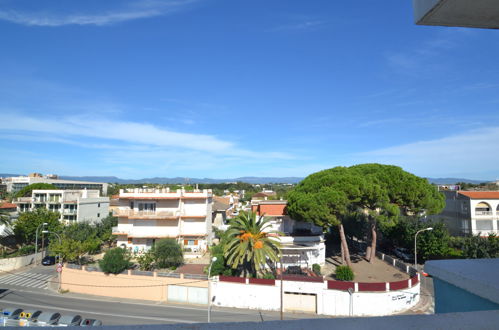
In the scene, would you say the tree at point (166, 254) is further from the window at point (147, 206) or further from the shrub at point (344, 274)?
the shrub at point (344, 274)

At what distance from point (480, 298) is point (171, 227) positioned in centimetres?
3717

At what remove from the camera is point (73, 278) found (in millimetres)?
29328

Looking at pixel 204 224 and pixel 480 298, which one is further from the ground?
pixel 480 298

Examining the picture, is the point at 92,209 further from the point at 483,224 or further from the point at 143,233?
the point at 483,224

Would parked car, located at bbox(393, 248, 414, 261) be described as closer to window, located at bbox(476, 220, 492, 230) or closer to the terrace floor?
the terrace floor

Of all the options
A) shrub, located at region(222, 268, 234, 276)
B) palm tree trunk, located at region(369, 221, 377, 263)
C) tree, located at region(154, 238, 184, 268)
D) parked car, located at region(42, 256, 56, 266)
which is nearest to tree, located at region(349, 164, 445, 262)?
palm tree trunk, located at region(369, 221, 377, 263)

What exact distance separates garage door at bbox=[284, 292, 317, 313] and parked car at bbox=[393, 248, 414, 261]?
17374 millimetres

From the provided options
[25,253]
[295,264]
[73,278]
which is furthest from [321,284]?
[25,253]

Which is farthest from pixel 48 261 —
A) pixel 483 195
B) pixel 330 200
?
pixel 483 195

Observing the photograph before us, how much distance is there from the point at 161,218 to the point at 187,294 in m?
12.1

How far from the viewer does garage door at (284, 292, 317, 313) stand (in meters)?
24.1

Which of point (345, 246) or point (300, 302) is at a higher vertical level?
point (345, 246)

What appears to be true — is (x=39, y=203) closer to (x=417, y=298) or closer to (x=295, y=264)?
(x=295, y=264)

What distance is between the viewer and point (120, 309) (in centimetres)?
2456
